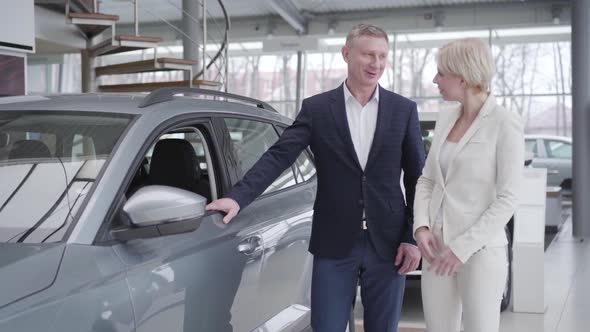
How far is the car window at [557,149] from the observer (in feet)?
47.3

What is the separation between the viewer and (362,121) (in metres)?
2.55

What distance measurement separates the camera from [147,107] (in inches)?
94.7

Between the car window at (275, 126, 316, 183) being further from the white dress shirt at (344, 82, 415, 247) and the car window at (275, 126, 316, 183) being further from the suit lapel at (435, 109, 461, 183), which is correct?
the suit lapel at (435, 109, 461, 183)

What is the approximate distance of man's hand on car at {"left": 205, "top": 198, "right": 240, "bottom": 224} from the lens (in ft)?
7.91

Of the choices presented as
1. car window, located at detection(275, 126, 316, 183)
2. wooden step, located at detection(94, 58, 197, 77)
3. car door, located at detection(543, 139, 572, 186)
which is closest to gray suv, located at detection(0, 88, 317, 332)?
car window, located at detection(275, 126, 316, 183)

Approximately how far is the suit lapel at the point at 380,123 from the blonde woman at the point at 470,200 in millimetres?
205

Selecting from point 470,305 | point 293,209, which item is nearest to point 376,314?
point 470,305

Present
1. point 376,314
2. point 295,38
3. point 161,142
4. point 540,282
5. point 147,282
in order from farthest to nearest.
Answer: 1. point 295,38
2. point 540,282
3. point 161,142
4. point 376,314
5. point 147,282

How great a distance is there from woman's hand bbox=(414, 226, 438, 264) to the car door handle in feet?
1.97

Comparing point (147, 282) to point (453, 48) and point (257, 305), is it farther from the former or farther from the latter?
point (453, 48)

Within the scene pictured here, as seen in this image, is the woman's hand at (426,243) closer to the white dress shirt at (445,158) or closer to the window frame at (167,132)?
the white dress shirt at (445,158)

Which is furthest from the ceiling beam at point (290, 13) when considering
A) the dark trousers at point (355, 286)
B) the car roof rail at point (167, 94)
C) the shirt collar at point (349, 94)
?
the dark trousers at point (355, 286)

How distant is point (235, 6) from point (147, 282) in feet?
48.8

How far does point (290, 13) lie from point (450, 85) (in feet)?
46.8
